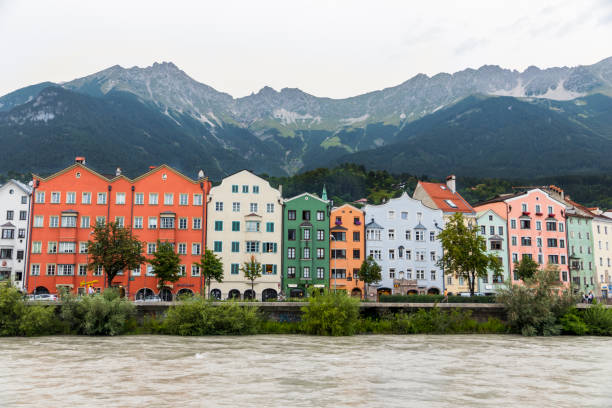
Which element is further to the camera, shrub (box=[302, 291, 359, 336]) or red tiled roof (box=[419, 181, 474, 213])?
red tiled roof (box=[419, 181, 474, 213])

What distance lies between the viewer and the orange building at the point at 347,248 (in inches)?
3044

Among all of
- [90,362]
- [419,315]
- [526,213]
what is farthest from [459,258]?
[90,362]

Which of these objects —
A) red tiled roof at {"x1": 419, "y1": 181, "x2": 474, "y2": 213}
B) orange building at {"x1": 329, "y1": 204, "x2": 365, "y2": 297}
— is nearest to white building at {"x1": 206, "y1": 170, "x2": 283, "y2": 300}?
orange building at {"x1": 329, "y1": 204, "x2": 365, "y2": 297}

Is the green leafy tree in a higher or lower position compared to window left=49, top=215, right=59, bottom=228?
lower

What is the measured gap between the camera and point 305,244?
253 feet

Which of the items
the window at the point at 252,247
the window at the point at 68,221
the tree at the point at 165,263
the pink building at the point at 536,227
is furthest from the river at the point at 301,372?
the pink building at the point at 536,227

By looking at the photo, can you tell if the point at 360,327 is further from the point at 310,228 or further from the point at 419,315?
the point at 310,228

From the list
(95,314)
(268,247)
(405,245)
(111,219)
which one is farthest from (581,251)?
(95,314)

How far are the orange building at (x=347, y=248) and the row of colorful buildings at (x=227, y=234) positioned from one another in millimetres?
139

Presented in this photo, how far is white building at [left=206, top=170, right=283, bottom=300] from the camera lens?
75.1 metres

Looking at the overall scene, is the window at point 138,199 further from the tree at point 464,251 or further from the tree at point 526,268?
the tree at point 526,268

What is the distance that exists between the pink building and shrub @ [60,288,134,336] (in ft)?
195

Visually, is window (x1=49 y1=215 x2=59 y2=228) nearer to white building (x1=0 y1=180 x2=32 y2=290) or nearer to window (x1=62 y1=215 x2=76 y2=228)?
window (x1=62 y1=215 x2=76 y2=228)

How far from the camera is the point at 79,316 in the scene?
156 feet
